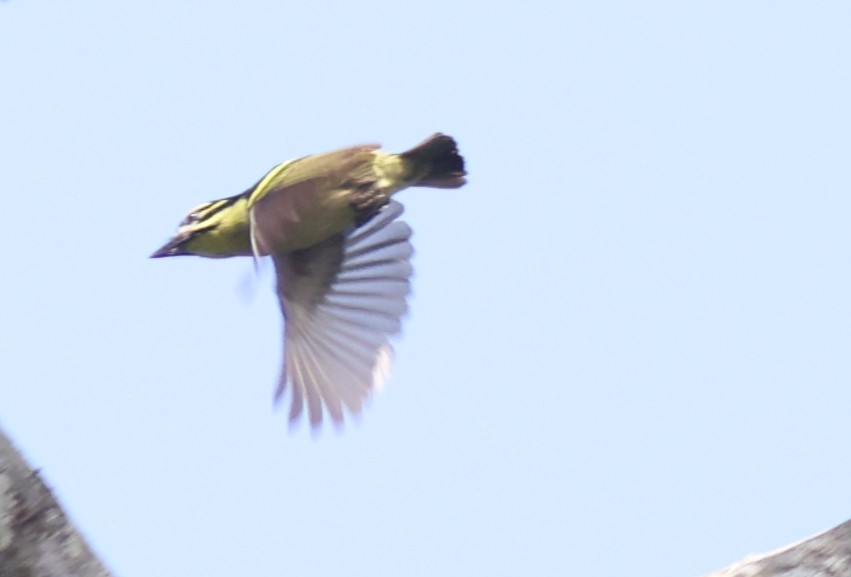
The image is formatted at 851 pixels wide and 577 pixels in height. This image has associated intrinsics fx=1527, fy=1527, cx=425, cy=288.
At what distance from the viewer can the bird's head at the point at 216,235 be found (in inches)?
179

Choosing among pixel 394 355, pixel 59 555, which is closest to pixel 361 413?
pixel 394 355

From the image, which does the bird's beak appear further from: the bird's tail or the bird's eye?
the bird's tail

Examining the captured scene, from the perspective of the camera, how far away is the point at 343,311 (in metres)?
5.00

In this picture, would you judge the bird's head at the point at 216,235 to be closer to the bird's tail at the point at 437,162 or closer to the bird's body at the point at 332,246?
the bird's body at the point at 332,246

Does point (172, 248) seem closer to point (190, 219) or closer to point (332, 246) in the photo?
point (190, 219)

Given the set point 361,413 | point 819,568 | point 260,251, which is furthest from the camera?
point 361,413

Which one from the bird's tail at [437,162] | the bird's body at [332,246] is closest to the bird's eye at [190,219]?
the bird's body at [332,246]

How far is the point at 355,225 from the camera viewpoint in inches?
184

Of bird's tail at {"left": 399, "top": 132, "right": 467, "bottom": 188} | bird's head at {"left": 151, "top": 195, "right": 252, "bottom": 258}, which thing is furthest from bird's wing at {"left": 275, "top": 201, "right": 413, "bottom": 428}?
bird's head at {"left": 151, "top": 195, "right": 252, "bottom": 258}

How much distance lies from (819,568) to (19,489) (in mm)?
1232

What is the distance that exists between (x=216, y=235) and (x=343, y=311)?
0.61m

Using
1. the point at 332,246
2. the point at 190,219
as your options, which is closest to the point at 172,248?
the point at 190,219

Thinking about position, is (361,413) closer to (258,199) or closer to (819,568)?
(258,199)

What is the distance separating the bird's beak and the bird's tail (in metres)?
0.73
